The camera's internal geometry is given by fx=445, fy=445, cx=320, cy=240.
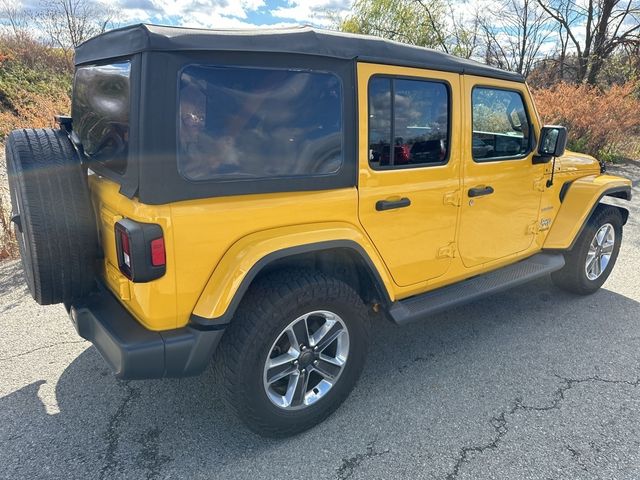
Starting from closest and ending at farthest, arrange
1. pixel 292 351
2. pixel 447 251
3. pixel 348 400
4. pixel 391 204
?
pixel 292 351 < pixel 391 204 < pixel 348 400 < pixel 447 251

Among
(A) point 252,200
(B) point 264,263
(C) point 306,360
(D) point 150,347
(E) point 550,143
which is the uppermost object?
(E) point 550,143

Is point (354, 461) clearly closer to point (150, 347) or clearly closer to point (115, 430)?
point (150, 347)

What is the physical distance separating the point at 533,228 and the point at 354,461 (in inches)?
94.6

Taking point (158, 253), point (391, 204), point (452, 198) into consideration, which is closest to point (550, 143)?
point (452, 198)

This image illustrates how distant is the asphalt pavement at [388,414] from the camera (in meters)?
2.21

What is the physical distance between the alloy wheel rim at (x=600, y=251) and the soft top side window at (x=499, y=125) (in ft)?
4.23

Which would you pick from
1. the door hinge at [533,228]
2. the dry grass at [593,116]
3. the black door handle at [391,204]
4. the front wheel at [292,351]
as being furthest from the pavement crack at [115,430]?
the dry grass at [593,116]

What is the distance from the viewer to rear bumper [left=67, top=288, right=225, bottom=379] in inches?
76.8

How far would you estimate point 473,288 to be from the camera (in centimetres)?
316

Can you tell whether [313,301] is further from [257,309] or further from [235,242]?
[235,242]

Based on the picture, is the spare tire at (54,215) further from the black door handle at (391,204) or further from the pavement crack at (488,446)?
the pavement crack at (488,446)

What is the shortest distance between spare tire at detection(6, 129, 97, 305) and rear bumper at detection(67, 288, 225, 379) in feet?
0.80

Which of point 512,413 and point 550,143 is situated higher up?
point 550,143

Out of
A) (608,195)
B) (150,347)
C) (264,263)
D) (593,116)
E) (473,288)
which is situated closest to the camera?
(150,347)
